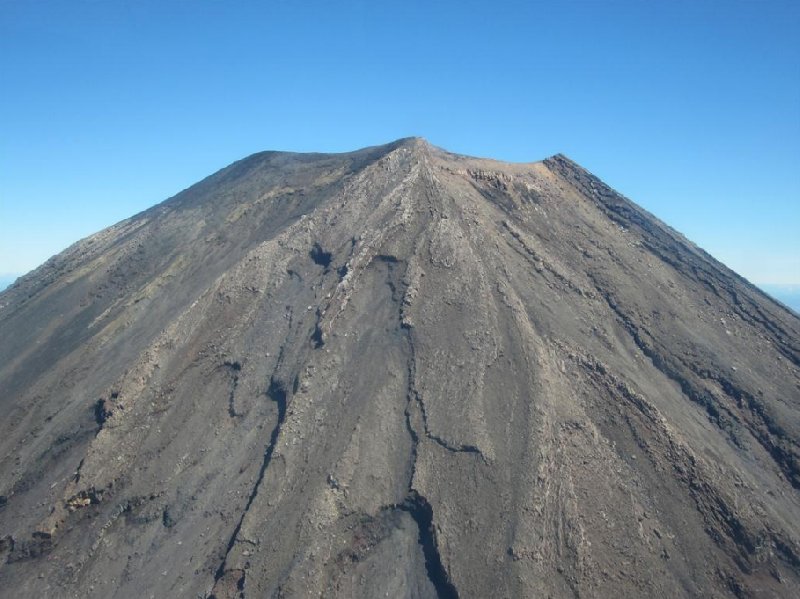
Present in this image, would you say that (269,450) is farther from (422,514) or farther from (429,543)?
→ (429,543)

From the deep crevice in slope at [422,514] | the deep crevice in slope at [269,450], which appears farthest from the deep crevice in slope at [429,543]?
the deep crevice in slope at [269,450]

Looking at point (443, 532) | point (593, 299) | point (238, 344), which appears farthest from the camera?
point (593, 299)

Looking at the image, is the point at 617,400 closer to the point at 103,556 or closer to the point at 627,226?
the point at 627,226

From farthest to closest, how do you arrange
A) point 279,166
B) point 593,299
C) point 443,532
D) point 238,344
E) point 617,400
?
1. point 279,166
2. point 593,299
3. point 238,344
4. point 617,400
5. point 443,532

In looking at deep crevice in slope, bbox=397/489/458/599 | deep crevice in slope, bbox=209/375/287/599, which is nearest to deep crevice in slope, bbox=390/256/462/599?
deep crevice in slope, bbox=397/489/458/599

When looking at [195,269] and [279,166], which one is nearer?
[195,269]

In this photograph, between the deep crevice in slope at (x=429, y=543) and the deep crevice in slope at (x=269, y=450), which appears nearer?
the deep crevice in slope at (x=429, y=543)

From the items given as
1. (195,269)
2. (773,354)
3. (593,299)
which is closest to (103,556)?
(195,269)

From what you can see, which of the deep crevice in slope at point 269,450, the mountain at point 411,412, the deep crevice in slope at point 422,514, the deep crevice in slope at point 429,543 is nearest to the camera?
the deep crevice in slope at point 429,543

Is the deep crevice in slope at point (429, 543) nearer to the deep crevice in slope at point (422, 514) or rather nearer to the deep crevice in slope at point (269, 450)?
the deep crevice in slope at point (422, 514)
